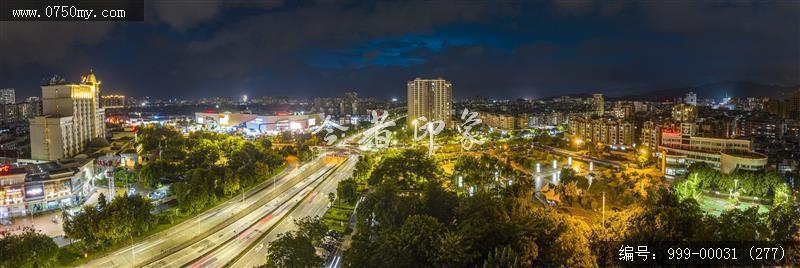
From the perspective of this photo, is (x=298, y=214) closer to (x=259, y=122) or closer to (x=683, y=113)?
(x=683, y=113)

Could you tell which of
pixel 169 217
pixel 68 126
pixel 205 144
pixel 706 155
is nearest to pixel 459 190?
pixel 169 217

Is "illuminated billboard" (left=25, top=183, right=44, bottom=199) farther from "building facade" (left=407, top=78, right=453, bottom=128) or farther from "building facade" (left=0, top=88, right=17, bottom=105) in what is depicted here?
"building facade" (left=0, top=88, right=17, bottom=105)

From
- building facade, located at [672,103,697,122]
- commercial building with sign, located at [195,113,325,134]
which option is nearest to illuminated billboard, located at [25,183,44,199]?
commercial building with sign, located at [195,113,325,134]

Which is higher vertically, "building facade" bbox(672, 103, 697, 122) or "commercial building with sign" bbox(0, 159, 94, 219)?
"building facade" bbox(672, 103, 697, 122)

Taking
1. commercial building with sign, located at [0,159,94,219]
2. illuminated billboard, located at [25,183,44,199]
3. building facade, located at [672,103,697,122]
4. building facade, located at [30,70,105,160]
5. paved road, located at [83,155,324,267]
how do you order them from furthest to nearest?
building facade, located at [672,103,697,122] < building facade, located at [30,70,105,160] < illuminated billboard, located at [25,183,44,199] < commercial building with sign, located at [0,159,94,219] < paved road, located at [83,155,324,267]

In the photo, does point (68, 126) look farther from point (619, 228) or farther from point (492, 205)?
point (619, 228)

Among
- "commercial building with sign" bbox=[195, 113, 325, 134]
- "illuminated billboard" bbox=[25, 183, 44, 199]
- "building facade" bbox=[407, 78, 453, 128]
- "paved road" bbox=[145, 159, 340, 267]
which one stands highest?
"building facade" bbox=[407, 78, 453, 128]
